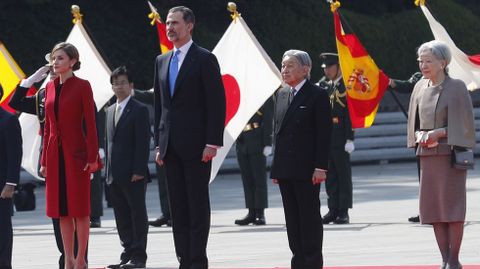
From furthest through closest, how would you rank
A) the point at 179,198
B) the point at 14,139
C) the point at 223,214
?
the point at 223,214 < the point at 14,139 < the point at 179,198

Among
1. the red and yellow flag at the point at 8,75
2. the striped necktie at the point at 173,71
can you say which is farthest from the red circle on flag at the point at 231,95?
the striped necktie at the point at 173,71

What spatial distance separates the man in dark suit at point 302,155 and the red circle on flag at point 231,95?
5.00 meters

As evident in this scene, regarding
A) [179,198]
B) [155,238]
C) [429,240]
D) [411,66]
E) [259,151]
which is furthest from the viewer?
[411,66]

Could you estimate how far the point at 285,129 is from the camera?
1008 centimetres

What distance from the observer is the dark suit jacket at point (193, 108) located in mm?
9820

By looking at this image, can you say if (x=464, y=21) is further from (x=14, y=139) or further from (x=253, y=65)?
(x=14, y=139)

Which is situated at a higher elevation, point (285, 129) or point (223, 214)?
point (285, 129)

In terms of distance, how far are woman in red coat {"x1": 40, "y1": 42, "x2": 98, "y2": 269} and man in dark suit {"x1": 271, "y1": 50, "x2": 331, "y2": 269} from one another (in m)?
1.42

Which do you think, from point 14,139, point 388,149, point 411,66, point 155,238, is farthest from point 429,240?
point 411,66

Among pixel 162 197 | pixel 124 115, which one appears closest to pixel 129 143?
pixel 124 115

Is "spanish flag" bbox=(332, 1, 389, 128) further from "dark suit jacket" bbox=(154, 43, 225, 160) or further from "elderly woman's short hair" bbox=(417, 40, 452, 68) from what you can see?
"dark suit jacket" bbox=(154, 43, 225, 160)

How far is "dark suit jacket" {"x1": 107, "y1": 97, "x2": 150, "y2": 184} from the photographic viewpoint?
1194 centimetres

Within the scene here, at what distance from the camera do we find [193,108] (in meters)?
9.88

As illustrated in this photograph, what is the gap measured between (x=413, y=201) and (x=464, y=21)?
42.1 ft
